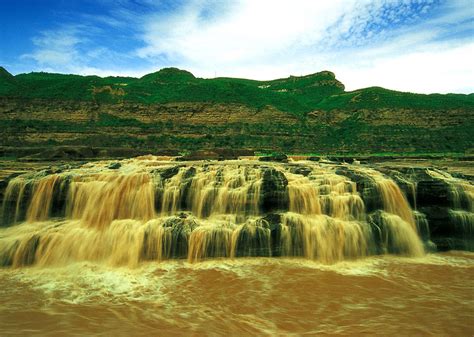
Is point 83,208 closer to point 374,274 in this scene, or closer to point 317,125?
point 374,274

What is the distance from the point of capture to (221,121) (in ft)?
186

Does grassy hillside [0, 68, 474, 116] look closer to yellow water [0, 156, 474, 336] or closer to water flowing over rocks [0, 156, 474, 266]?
water flowing over rocks [0, 156, 474, 266]

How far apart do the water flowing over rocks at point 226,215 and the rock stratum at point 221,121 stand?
25.1m

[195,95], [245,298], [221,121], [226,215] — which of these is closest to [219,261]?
[226,215]

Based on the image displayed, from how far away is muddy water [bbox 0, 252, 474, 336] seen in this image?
5766 mm

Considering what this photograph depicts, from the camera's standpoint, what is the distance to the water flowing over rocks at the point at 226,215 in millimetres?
9719

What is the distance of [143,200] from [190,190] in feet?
5.65

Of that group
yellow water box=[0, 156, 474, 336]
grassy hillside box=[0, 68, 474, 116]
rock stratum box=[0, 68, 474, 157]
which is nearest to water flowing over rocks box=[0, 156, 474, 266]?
yellow water box=[0, 156, 474, 336]

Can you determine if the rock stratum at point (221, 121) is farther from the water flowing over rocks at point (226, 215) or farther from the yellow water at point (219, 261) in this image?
the yellow water at point (219, 261)

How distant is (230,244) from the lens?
9.78 m

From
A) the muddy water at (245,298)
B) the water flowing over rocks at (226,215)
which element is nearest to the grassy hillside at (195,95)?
the water flowing over rocks at (226,215)

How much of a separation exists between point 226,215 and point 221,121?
46766 mm

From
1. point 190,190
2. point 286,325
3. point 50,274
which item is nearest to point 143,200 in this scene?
point 190,190

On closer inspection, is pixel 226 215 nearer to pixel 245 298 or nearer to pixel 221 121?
pixel 245 298
